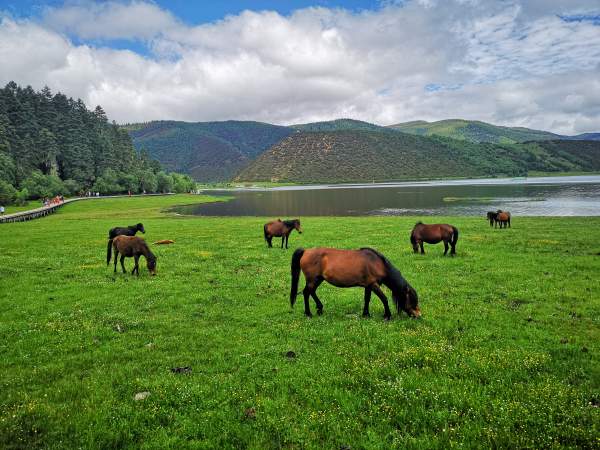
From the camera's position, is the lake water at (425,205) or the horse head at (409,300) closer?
the horse head at (409,300)

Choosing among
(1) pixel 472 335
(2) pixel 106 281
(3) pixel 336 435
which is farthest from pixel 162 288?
(1) pixel 472 335

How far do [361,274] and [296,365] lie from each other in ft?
12.4

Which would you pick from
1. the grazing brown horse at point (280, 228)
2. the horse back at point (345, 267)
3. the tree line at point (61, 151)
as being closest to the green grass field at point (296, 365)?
the horse back at point (345, 267)


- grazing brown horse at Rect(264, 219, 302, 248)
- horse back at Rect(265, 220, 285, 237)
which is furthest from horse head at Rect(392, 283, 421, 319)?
horse back at Rect(265, 220, 285, 237)

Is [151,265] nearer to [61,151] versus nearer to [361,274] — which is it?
[361,274]

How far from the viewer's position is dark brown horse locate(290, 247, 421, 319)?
32.2 feet

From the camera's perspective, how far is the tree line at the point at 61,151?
84.4 metres

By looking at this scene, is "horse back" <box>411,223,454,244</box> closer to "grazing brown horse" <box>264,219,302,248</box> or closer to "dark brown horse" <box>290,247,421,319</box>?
"grazing brown horse" <box>264,219,302,248</box>

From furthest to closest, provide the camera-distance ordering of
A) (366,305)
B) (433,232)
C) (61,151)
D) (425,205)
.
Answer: (61,151) < (425,205) < (433,232) < (366,305)

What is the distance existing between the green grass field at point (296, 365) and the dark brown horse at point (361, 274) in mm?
658

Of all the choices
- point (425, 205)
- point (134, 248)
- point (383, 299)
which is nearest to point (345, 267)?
point (383, 299)

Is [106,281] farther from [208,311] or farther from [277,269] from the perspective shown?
[277,269]

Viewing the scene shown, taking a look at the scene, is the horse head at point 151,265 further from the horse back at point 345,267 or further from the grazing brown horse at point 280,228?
the horse back at point 345,267

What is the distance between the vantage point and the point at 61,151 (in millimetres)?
106188
